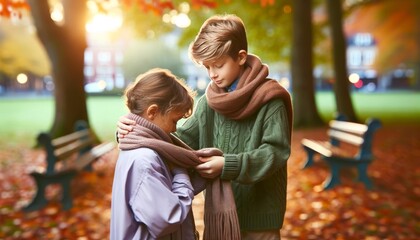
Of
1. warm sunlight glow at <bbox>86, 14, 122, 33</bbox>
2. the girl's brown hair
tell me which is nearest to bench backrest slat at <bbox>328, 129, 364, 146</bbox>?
the girl's brown hair

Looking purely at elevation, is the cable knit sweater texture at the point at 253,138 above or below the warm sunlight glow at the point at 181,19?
below

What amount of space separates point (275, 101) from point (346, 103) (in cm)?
1695

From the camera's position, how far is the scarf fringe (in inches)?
107

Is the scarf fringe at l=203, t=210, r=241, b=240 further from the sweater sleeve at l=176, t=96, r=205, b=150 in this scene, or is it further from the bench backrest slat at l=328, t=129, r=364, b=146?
the bench backrest slat at l=328, t=129, r=364, b=146

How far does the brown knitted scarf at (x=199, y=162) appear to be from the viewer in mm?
2543

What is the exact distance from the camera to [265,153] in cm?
277

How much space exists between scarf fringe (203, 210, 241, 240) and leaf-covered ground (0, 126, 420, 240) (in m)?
3.36

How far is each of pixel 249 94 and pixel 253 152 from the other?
26 cm

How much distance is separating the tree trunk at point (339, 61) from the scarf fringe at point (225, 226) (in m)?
16.7

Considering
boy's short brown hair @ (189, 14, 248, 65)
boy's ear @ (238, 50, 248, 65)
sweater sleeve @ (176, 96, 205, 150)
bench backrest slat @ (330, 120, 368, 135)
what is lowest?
bench backrest slat @ (330, 120, 368, 135)

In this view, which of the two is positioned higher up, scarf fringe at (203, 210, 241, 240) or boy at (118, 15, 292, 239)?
boy at (118, 15, 292, 239)

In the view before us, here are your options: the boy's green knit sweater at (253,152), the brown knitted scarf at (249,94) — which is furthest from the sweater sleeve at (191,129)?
the brown knitted scarf at (249,94)

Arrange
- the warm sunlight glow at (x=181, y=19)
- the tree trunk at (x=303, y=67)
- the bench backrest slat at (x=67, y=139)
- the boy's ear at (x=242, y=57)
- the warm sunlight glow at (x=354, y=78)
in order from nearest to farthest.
Answer: the boy's ear at (x=242, y=57) → the bench backrest slat at (x=67, y=139) → the tree trunk at (x=303, y=67) → the warm sunlight glow at (x=181, y=19) → the warm sunlight glow at (x=354, y=78)

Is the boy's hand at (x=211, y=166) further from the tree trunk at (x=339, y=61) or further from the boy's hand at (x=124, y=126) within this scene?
the tree trunk at (x=339, y=61)
